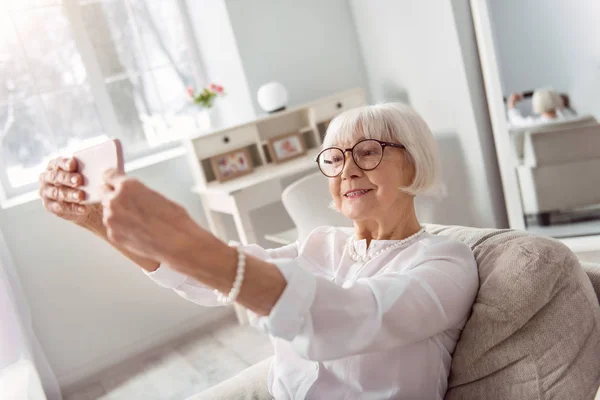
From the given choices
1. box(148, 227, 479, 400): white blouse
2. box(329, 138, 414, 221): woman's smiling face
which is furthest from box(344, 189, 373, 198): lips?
box(148, 227, 479, 400): white blouse

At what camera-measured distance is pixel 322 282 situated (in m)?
0.96

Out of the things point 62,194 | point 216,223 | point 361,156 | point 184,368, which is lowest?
point 184,368

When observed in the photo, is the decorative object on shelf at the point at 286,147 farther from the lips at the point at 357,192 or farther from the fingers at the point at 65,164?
the fingers at the point at 65,164

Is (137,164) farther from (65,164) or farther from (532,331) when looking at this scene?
(532,331)

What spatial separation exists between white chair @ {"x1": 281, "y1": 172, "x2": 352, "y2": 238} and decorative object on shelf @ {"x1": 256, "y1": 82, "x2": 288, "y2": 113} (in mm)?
816

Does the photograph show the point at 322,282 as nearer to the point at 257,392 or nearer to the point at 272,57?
the point at 257,392

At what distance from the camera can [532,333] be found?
3.65 ft

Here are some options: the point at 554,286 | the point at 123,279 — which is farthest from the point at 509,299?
the point at 123,279

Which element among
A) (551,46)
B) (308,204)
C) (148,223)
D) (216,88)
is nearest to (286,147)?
(216,88)

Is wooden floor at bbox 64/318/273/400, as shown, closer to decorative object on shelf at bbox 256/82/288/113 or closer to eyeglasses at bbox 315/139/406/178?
decorative object on shelf at bbox 256/82/288/113

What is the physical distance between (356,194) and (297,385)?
45cm

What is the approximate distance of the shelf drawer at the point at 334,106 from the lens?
11.5 feet

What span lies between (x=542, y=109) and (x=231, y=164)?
5.50ft

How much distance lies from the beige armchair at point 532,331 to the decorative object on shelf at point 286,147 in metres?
2.29
